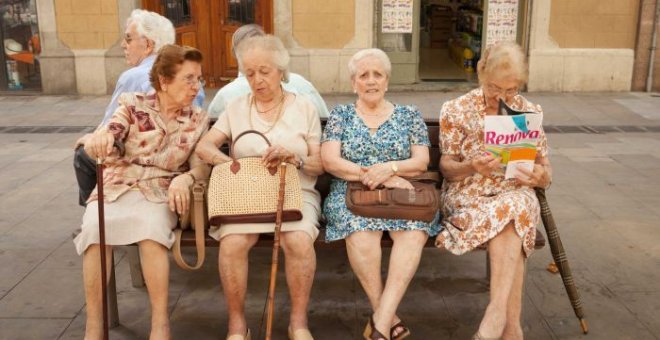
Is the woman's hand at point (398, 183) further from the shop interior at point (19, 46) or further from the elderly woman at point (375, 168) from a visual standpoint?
the shop interior at point (19, 46)

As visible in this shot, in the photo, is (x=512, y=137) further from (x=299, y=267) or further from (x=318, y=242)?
(x=299, y=267)

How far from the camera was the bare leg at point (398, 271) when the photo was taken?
316 centimetres

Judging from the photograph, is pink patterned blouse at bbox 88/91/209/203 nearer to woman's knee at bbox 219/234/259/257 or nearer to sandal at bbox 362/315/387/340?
woman's knee at bbox 219/234/259/257

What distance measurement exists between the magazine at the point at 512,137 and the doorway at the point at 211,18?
7589mm

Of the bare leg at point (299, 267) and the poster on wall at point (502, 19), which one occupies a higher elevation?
the poster on wall at point (502, 19)

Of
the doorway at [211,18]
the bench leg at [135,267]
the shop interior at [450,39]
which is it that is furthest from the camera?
the shop interior at [450,39]

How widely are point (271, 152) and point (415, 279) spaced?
131 cm

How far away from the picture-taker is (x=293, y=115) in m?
3.54

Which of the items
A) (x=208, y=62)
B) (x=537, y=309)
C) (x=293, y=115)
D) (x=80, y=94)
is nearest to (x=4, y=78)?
(x=80, y=94)

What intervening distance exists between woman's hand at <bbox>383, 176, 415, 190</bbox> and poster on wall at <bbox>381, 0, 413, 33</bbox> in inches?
299

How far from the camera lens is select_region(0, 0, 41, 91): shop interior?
10430 millimetres

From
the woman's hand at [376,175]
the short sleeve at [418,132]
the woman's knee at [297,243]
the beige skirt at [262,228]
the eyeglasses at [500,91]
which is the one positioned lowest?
the woman's knee at [297,243]

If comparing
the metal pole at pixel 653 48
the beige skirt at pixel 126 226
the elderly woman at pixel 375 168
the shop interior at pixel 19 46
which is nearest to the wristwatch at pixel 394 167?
the elderly woman at pixel 375 168

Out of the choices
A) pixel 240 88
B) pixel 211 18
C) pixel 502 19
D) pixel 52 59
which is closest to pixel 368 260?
pixel 240 88
